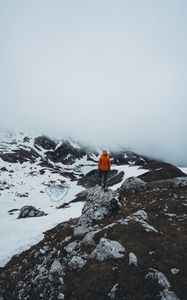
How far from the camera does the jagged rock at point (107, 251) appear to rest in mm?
9961

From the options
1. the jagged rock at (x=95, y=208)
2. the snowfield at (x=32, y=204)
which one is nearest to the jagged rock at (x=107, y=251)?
the jagged rock at (x=95, y=208)

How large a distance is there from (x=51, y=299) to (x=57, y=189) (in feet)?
211

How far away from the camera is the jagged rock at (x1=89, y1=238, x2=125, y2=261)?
32.7 feet

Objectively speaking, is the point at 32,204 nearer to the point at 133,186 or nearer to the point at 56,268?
the point at 133,186

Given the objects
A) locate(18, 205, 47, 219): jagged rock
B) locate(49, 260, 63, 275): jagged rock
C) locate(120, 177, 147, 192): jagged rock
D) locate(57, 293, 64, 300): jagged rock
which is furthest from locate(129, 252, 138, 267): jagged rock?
locate(18, 205, 47, 219): jagged rock

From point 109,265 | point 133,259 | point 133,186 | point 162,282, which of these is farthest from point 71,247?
A: point 133,186

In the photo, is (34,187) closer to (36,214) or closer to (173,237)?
(36,214)

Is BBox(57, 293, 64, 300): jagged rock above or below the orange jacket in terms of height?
below

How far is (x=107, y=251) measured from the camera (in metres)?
10.2

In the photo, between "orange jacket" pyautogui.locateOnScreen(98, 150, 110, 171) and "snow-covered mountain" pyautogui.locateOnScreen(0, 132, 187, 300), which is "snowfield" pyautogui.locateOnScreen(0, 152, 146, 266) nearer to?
"snow-covered mountain" pyautogui.locateOnScreen(0, 132, 187, 300)

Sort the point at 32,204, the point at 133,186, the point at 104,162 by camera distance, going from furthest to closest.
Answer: the point at 32,204, the point at 133,186, the point at 104,162

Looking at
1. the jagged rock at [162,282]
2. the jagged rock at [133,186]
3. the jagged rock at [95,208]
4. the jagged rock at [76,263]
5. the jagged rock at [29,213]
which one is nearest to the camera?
the jagged rock at [162,282]

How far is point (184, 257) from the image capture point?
32.6ft

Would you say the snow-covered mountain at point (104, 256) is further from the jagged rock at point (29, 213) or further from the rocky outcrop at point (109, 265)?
the jagged rock at point (29, 213)
